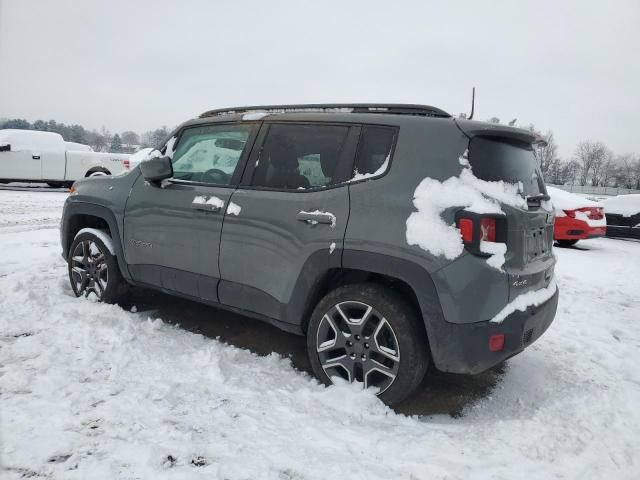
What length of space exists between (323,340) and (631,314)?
402cm

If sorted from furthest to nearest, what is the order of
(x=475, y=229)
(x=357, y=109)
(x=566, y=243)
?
(x=566, y=243)
(x=357, y=109)
(x=475, y=229)

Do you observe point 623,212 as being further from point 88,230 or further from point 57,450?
point 57,450

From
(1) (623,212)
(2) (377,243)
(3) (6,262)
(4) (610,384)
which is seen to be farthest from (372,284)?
(1) (623,212)

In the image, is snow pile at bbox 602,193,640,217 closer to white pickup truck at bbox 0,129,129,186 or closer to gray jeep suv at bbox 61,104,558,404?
gray jeep suv at bbox 61,104,558,404

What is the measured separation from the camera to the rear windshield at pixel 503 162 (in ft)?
8.27

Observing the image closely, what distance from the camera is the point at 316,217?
277cm

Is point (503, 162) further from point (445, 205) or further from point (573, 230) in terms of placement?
point (573, 230)

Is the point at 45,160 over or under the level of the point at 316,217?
over

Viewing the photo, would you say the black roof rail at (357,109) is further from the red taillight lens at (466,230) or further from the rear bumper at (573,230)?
the rear bumper at (573,230)

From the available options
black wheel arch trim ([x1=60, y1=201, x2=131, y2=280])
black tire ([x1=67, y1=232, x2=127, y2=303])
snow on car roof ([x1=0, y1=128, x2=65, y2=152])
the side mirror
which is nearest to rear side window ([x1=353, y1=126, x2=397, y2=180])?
the side mirror

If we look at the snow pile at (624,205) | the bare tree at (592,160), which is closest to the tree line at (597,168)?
the bare tree at (592,160)

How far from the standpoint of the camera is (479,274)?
237 cm

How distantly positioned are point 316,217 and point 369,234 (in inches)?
14.6

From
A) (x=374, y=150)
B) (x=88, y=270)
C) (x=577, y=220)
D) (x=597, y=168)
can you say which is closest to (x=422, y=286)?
(x=374, y=150)
